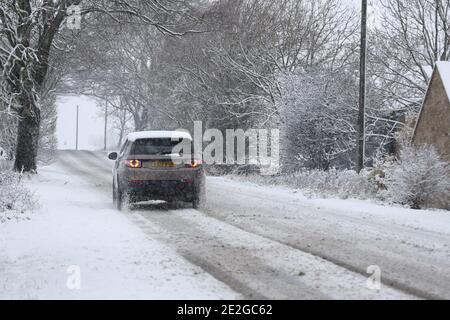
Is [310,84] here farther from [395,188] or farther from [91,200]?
[91,200]

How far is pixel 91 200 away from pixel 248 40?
15.9 metres

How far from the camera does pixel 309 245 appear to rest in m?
8.68

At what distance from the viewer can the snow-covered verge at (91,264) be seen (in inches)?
226

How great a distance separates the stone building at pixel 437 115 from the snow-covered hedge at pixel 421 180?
8.61ft

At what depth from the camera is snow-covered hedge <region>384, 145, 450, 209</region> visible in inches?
567

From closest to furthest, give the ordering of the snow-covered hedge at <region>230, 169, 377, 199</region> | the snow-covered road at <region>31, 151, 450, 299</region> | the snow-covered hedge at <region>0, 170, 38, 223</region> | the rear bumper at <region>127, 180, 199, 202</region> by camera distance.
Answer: the snow-covered road at <region>31, 151, 450, 299</region>
the snow-covered hedge at <region>0, 170, 38, 223</region>
the rear bumper at <region>127, 180, 199, 202</region>
the snow-covered hedge at <region>230, 169, 377, 199</region>

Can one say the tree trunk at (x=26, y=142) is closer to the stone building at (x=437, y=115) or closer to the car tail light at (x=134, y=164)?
the car tail light at (x=134, y=164)

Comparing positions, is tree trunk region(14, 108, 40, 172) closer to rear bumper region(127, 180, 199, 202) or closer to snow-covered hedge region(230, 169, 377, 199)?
snow-covered hedge region(230, 169, 377, 199)

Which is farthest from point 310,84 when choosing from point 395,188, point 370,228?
point 370,228

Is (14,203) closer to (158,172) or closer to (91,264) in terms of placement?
(158,172)

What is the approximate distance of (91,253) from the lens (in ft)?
25.1

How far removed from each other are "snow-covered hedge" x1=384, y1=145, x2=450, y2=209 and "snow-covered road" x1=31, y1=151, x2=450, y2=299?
0.97 meters

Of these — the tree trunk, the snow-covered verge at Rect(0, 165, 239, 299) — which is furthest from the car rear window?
the tree trunk
